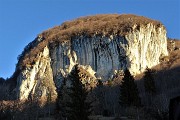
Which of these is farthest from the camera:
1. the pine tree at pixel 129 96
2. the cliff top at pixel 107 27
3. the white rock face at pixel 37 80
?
the cliff top at pixel 107 27

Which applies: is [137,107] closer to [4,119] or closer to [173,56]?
[4,119]

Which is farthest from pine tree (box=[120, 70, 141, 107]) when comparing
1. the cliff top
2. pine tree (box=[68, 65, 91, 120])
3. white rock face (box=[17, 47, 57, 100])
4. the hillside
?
the cliff top

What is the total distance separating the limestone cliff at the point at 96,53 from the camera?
166 metres

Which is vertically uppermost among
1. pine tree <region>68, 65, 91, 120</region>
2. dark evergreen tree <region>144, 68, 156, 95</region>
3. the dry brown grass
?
the dry brown grass

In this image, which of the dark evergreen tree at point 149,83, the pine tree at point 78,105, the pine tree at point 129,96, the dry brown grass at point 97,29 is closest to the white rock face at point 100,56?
the dry brown grass at point 97,29

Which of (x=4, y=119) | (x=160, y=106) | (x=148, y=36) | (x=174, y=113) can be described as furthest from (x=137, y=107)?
(x=148, y=36)

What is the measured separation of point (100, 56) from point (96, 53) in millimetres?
2219

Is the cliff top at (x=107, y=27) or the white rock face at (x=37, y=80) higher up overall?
the cliff top at (x=107, y=27)

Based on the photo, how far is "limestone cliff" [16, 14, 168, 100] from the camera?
166500 mm

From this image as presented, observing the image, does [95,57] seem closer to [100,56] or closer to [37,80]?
[100,56]

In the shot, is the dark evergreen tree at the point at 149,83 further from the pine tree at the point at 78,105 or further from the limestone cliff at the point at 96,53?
the limestone cliff at the point at 96,53

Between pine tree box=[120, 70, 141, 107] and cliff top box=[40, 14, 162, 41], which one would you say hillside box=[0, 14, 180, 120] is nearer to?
cliff top box=[40, 14, 162, 41]

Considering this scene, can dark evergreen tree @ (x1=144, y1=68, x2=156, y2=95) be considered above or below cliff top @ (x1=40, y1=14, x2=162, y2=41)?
below

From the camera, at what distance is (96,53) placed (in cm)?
17275
